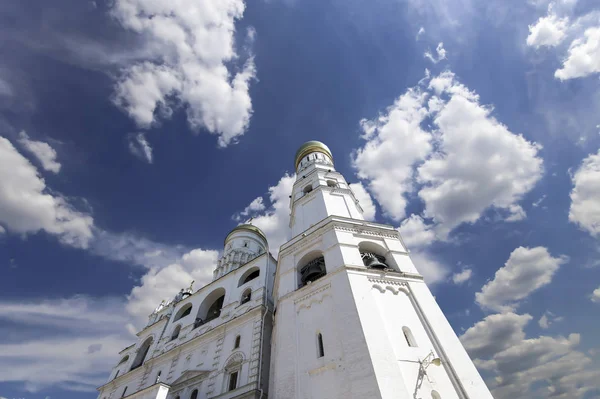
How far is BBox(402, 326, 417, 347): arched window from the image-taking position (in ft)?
40.9

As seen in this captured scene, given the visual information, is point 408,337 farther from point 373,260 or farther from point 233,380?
point 233,380

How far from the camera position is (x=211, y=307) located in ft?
90.3

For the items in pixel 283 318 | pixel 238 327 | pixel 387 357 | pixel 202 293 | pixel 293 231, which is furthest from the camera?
pixel 202 293

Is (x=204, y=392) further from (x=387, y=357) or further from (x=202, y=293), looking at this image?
(x=387, y=357)

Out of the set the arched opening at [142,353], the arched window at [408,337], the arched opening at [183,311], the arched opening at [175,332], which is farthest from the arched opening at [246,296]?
the arched window at [408,337]

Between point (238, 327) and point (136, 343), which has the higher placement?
point (136, 343)

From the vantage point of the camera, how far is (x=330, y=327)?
1350 cm

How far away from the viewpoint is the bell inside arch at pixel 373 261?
16250 mm

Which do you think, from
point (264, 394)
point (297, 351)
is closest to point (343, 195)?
point (297, 351)

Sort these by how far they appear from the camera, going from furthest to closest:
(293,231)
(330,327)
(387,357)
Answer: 1. (293,231)
2. (330,327)
3. (387,357)

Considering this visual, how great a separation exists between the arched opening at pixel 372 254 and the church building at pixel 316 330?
0.20 ft

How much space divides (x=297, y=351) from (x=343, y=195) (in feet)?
40.9

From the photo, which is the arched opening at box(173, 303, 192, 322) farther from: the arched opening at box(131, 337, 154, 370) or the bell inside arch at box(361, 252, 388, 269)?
the bell inside arch at box(361, 252, 388, 269)

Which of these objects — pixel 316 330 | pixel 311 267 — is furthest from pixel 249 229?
pixel 316 330
